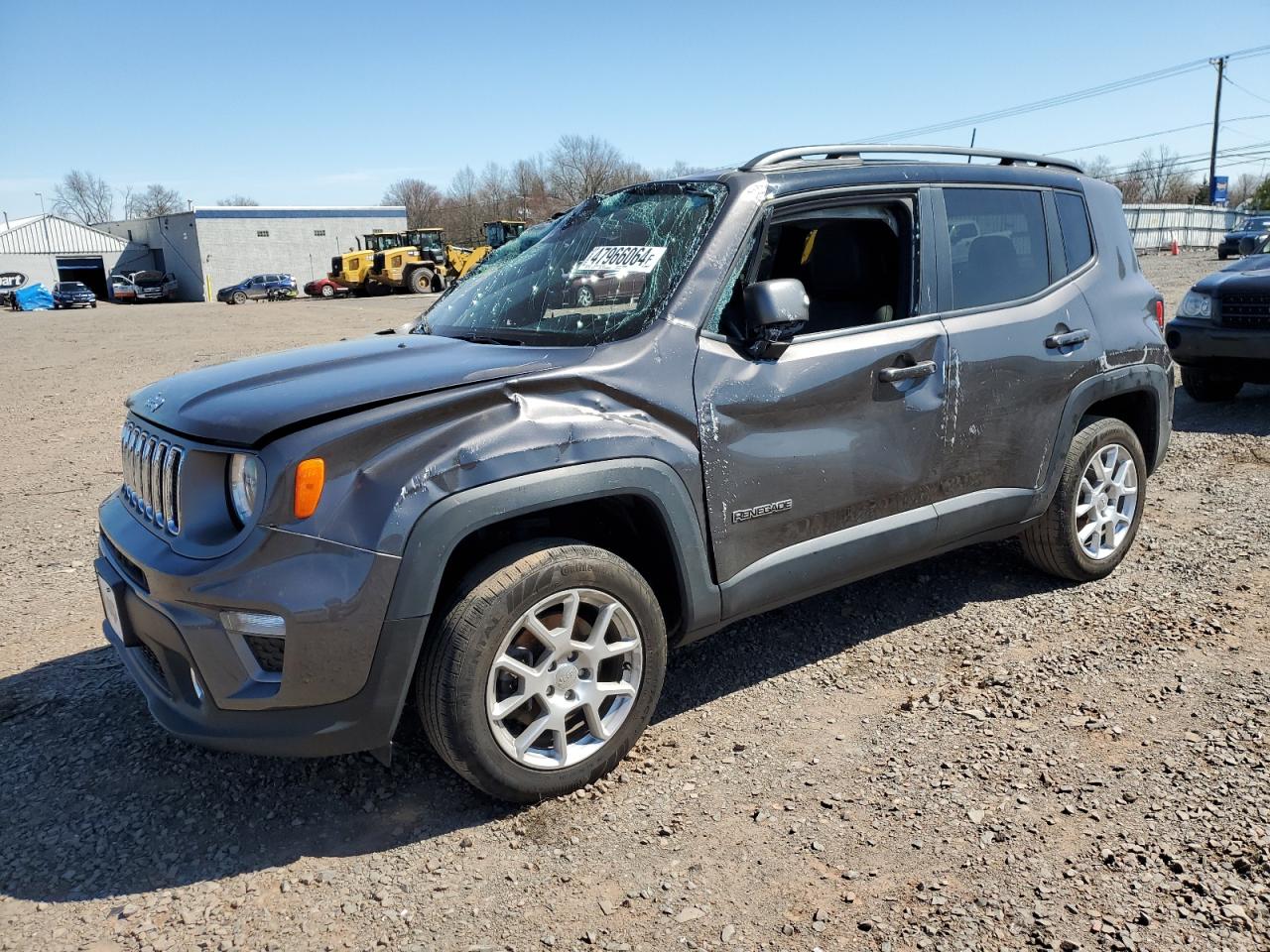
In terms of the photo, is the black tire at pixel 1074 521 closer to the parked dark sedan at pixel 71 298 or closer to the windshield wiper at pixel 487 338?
the windshield wiper at pixel 487 338

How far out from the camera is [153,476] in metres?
2.92

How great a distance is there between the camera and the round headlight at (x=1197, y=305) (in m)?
7.96

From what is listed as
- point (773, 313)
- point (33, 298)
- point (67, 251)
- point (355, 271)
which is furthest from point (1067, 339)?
point (67, 251)

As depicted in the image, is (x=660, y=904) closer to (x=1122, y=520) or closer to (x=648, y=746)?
(x=648, y=746)

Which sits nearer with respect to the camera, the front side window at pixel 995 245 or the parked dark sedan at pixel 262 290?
the front side window at pixel 995 245

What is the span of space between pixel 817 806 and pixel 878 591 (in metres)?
1.84

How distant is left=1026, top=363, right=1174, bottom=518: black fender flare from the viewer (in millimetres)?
4121

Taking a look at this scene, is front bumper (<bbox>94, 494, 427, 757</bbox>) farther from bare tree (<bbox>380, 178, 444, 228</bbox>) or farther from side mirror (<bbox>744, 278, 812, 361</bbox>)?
bare tree (<bbox>380, 178, 444, 228</bbox>)

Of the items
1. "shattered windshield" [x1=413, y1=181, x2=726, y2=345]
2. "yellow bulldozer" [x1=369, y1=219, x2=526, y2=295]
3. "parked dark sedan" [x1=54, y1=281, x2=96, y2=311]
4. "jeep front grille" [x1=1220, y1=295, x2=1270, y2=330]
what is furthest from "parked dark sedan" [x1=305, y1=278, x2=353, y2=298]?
"shattered windshield" [x1=413, y1=181, x2=726, y2=345]

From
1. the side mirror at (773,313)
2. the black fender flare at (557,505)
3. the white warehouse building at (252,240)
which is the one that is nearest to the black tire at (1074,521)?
the side mirror at (773,313)

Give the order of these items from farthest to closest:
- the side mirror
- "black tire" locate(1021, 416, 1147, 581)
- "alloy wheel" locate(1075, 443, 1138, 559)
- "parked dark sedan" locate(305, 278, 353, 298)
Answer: "parked dark sedan" locate(305, 278, 353, 298) → "alloy wheel" locate(1075, 443, 1138, 559) → "black tire" locate(1021, 416, 1147, 581) → the side mirror

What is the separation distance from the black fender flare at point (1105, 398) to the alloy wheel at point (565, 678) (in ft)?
6.97

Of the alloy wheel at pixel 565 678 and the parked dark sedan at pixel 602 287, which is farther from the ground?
the parked dark sedan at pixel 602 287

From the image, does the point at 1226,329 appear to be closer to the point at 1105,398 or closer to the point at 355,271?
the point at 1105,398
